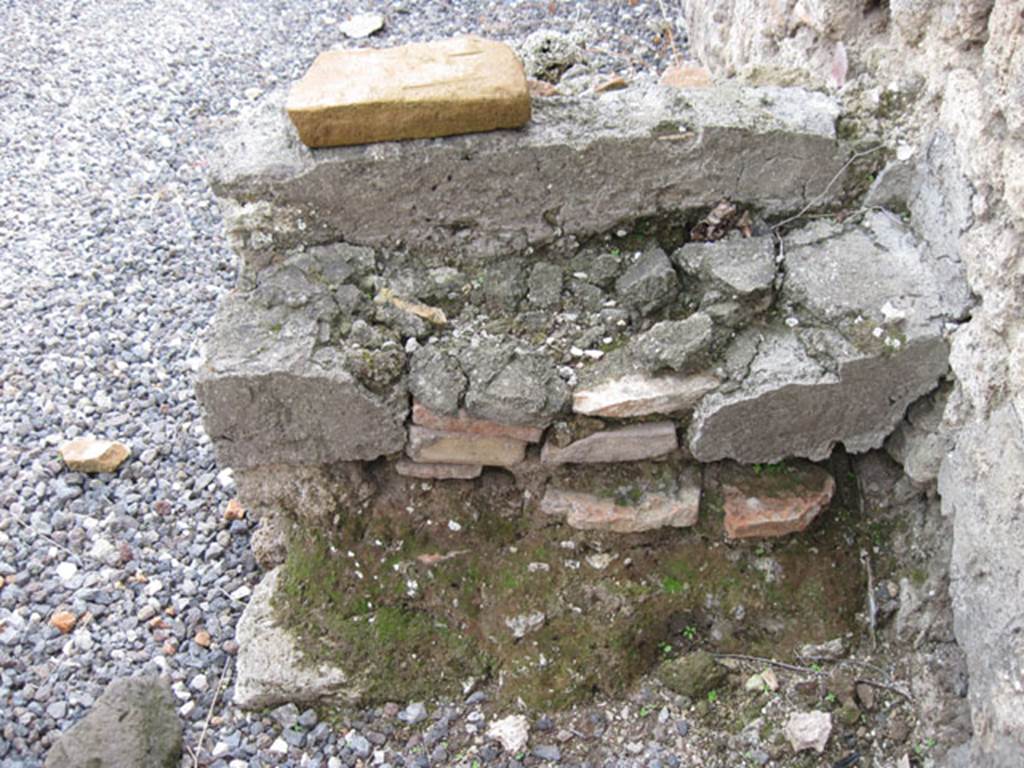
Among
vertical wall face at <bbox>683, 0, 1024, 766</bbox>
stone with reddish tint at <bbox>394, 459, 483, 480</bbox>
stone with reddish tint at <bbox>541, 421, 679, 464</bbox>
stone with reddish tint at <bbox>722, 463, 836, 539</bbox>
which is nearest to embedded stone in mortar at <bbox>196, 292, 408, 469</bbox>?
stone with reddish tint at <bbox>394, 459, 483, 480</bbox>

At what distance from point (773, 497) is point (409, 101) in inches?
54.9

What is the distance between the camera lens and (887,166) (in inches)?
106

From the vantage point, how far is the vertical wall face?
7.14 feet

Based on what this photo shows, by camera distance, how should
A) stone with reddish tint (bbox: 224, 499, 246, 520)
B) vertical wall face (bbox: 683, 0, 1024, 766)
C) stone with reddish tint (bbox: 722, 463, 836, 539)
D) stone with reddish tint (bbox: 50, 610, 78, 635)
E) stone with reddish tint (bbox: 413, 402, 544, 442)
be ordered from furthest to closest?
stone with reddish tint (bbox: 224, 499, 246, 520) → stone with reddish tint (bbox: 50, 610, 78, 635) → stone with reddish tint (bbox: 722, 463, 836, 539) → stone with reddish tint (bbox: 413, 402, 544, 442) → vertical wall face (bbox: 683, 0, 1024, 766)

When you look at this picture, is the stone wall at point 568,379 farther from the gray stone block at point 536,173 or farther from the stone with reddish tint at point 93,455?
the stone with reddish tint at point 93,455

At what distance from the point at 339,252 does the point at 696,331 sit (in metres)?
0.98

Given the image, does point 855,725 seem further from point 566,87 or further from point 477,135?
point 566,87

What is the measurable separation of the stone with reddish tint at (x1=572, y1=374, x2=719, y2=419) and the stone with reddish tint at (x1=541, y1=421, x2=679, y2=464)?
0.05 metres

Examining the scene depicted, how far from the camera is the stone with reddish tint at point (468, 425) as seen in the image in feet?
8.39

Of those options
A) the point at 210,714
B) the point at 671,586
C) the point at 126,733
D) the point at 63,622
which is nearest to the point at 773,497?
the point at 671,586

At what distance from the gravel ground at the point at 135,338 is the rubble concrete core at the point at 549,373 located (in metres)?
0.22

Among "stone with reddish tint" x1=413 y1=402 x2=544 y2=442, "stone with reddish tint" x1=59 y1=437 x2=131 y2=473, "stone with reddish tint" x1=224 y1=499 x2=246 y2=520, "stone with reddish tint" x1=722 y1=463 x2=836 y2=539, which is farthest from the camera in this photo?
"stone with reddish tint" x1=59 y1=437 x2=131 y2=473

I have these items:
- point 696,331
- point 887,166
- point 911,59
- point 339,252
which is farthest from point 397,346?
point 911,59

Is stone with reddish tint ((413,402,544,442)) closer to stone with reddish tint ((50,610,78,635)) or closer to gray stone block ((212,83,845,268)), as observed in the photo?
gray stone block ((212,83,845,268))
